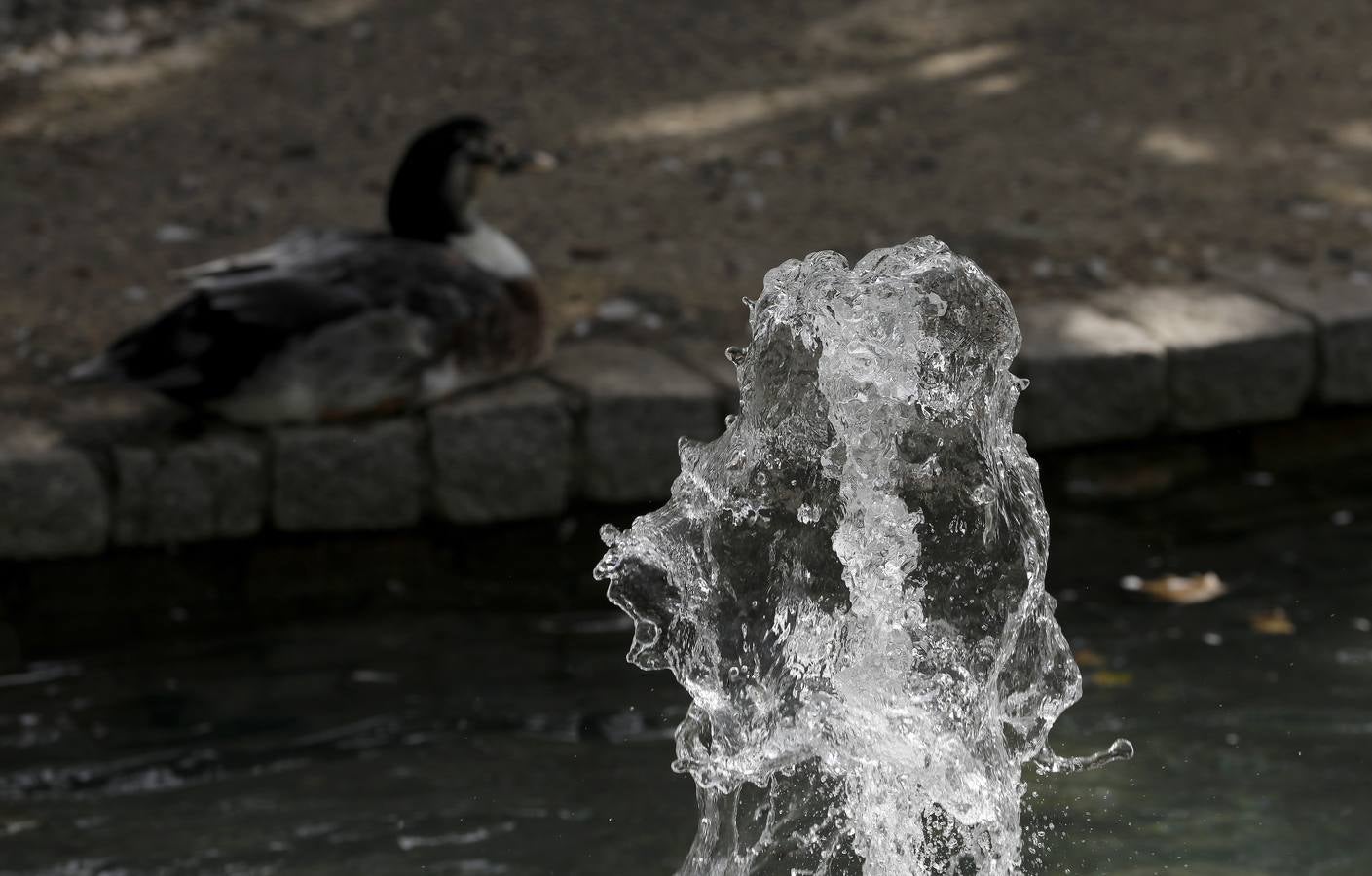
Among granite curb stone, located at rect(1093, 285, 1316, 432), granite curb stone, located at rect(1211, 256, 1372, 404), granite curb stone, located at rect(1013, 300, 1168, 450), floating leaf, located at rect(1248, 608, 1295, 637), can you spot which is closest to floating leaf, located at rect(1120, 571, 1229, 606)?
floating leaf, located at rect(1248, 608, 1295, 637)

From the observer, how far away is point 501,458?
143 inches

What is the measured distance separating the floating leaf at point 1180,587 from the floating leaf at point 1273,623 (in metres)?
0.12

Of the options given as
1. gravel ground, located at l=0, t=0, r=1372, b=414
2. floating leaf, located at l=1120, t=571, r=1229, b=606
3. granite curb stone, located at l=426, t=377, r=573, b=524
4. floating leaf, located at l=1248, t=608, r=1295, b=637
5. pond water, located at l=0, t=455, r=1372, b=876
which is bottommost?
floating leaf, located at l=1120, t=571, r=1229, b=606

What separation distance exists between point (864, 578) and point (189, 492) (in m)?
1.56

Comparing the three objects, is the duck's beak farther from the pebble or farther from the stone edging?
the pebble

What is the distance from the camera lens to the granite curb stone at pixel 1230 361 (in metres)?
3.92

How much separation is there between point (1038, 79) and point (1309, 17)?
1189 mm

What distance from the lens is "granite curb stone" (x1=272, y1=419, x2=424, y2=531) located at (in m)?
3.55

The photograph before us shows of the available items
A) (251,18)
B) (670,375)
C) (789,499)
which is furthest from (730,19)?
Answer: (789,499)

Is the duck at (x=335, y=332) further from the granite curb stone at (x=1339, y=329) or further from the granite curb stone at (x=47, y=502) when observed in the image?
the granite curb stone at (x=1339, y=329)

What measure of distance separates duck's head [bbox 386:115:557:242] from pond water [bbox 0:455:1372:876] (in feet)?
2.87

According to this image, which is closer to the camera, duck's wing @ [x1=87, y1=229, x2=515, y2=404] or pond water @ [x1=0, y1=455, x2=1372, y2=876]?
pond water @ [x1=0, y1=455, x2=1372, y2=876]

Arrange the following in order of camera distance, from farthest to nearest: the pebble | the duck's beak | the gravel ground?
1. the pebble
2. the gravel ground
3. the duck's beak

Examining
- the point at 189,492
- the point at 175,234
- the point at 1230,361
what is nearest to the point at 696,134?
the point at 175,234
